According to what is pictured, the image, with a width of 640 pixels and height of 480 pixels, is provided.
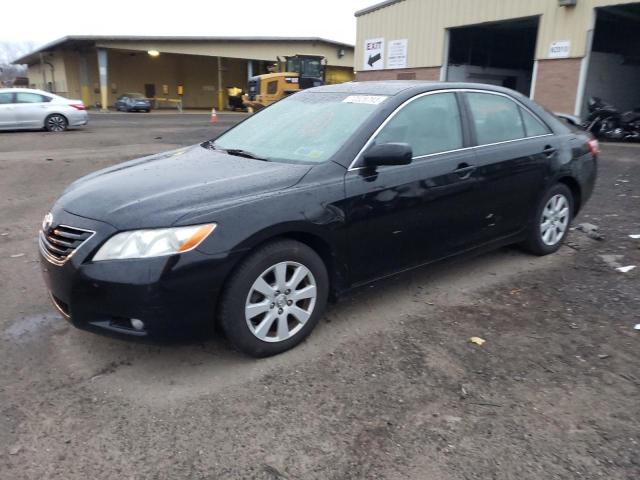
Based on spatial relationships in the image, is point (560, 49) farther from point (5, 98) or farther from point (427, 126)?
point (5, 98)

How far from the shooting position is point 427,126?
403 cm

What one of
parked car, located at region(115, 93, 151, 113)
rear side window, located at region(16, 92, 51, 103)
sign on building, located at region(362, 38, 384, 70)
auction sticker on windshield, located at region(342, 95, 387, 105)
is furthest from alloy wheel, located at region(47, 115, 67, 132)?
parked car, located at region(115, 93, 151, 113)

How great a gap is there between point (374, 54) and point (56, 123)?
12949 mm

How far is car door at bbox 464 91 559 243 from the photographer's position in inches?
170

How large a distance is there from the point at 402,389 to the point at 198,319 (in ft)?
3.98

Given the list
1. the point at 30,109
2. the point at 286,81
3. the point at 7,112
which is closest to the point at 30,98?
the point at 30,109

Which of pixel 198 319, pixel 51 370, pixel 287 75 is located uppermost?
pixel 287 75

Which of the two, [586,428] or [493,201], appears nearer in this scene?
[586,428]

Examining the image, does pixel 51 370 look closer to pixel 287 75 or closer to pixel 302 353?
pixel 302 353

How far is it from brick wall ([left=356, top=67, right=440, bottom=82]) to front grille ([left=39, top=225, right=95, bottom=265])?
18.5 m

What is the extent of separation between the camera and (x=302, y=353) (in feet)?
11.1

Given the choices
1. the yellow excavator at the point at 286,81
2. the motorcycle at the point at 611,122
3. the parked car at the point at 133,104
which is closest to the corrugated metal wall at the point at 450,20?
the motorcycle at the point at 611,122

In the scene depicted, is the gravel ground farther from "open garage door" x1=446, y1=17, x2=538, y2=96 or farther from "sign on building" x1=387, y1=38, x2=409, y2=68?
"sign on building" x1=387, y1=38, x2=409, y2=68

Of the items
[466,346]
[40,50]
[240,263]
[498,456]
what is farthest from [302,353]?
[40,50]
